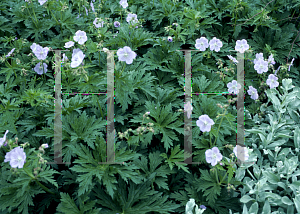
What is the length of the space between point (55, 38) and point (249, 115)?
261cm

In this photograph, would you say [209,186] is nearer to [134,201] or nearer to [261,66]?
[134,201]

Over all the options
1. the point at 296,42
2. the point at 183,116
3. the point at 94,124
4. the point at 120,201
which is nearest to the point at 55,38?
the point at 94,124

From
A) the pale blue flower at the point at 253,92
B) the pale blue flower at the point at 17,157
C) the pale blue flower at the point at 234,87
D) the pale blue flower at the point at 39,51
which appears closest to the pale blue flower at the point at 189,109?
the pale blue flower at the point at 234,87

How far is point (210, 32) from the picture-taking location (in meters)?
3.76

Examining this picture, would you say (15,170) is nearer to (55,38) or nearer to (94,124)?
(94,124)

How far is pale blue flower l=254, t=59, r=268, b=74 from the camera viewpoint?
323 centimetres

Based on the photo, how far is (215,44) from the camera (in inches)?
132

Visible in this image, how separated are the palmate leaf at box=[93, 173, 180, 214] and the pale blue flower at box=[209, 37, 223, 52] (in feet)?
6.17

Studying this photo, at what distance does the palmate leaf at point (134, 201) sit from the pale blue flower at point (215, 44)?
1.88 metres

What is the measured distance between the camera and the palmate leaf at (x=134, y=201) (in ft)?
7.56

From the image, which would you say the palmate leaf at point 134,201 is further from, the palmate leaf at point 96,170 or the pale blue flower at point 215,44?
the pale blue flower at point 215,44

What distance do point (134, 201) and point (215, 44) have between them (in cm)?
211
